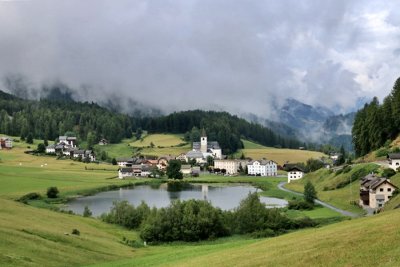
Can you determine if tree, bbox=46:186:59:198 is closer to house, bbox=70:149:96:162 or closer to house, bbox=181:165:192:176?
house, bbox=181:165:192:176

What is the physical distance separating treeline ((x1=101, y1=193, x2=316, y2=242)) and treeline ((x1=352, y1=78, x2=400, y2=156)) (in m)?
53.9

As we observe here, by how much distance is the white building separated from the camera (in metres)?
182

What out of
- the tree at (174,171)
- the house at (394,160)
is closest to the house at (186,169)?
the tree at (174,171)

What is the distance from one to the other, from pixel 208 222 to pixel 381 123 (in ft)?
214

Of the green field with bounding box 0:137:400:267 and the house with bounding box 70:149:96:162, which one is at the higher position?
the house with bounding box 70:149:96:162

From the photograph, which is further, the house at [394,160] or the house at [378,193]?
the house at [394,160]

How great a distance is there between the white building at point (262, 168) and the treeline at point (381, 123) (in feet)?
220

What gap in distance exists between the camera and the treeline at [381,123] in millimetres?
104062

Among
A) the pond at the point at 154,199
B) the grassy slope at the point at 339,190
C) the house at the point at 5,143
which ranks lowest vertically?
the pond at the point at 154,199

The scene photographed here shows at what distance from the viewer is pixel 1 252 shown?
30438 mm

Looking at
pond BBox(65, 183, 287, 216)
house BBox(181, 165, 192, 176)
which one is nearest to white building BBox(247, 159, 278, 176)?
house BBox(181, 165, 192, 176)

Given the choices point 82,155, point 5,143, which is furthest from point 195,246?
point 5,143

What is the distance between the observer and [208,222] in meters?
56.3

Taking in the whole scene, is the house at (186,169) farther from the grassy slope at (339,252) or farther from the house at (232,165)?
the grassy slope at (339,252)
